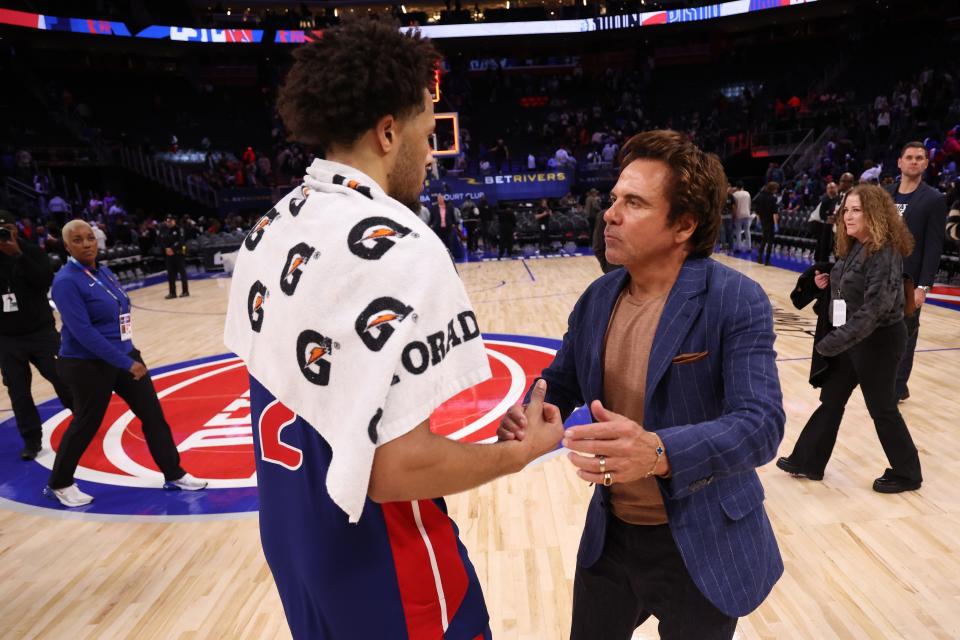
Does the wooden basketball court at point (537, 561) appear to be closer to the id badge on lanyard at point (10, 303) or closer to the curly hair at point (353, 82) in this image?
the id badge on lanyard at point (10, 303)

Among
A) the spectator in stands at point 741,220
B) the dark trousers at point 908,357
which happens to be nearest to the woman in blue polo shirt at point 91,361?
the dark trousers at point 908,357

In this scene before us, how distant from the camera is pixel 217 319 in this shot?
10414 millimetres

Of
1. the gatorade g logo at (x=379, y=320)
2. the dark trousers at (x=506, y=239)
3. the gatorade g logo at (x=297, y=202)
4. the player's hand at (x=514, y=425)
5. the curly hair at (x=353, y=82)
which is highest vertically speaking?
the curly hair at (x=353, y=82)

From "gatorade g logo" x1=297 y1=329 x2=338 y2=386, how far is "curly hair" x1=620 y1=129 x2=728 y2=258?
3.09 ft

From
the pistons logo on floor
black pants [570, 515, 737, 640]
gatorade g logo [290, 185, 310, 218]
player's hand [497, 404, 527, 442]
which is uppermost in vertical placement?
gatorade g logo [290, 185, 310, 218]

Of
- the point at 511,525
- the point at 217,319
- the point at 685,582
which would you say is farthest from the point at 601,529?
the point at 217,319

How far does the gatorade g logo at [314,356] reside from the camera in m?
0.95

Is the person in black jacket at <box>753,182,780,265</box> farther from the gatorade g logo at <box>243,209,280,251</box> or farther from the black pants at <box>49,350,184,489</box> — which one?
the gatorade g logo at <box>243,209,280,251</box>

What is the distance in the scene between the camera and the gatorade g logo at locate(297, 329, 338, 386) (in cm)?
95

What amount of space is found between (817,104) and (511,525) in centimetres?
2566

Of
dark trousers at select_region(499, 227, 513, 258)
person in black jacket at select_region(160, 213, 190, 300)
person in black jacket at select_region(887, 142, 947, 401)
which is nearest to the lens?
person in black jacket at select_region(887, 142, 947, 401)

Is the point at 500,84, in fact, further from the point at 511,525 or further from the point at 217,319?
the point at 511,525

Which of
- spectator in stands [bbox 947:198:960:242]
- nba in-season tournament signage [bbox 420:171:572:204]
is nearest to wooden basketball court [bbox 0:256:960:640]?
spectator in stands [bbox 947:198:960:242]

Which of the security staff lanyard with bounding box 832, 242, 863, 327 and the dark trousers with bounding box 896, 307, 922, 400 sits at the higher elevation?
the security staff lanyard with bounding box 832, 242, 863, 327
